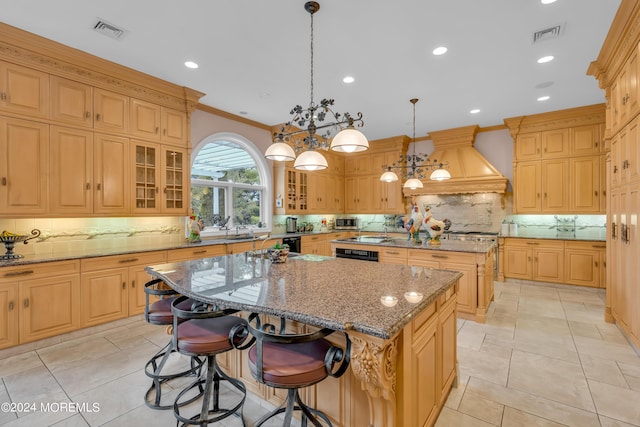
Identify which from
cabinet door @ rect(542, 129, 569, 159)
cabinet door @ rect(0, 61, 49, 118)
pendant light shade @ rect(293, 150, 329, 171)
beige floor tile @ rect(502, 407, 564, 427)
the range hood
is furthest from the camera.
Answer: the range hood

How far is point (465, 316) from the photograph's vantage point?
376 cm

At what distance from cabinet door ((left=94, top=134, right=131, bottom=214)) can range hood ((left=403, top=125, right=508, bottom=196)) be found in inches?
219

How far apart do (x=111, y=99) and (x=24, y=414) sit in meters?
3.32

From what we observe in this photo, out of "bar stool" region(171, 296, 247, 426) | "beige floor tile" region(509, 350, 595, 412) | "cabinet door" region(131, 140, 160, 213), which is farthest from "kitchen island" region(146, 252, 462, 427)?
"cabinet door" region(131, 140, 160, 213)

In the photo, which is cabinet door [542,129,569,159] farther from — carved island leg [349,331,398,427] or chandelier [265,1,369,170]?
carved island leg [349,331,398,427]

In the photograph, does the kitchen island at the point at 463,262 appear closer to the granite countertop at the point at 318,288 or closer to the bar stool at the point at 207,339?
the granite countertop at the point at 318,288

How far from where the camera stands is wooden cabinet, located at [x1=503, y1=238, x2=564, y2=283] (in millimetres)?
5109

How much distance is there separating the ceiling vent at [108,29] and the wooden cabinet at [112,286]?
2.34 m

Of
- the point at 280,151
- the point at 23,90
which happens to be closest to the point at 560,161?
the point at 280,151

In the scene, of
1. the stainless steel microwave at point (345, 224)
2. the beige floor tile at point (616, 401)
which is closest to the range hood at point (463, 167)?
the stainless steel microwave at point (345, 224)

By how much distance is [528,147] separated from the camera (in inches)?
222

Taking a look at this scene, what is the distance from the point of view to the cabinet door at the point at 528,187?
18.3ft

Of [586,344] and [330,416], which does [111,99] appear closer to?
[330,416]

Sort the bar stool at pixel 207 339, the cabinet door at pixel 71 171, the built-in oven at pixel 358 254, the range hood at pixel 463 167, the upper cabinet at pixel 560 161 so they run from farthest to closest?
the range hood at pixel 463 167
the upper cabinet at pixel 560 161
the built-in oven at pixel 358 254
the cabinet door at pixel 71 171
the bar stool at pixel 207 339
